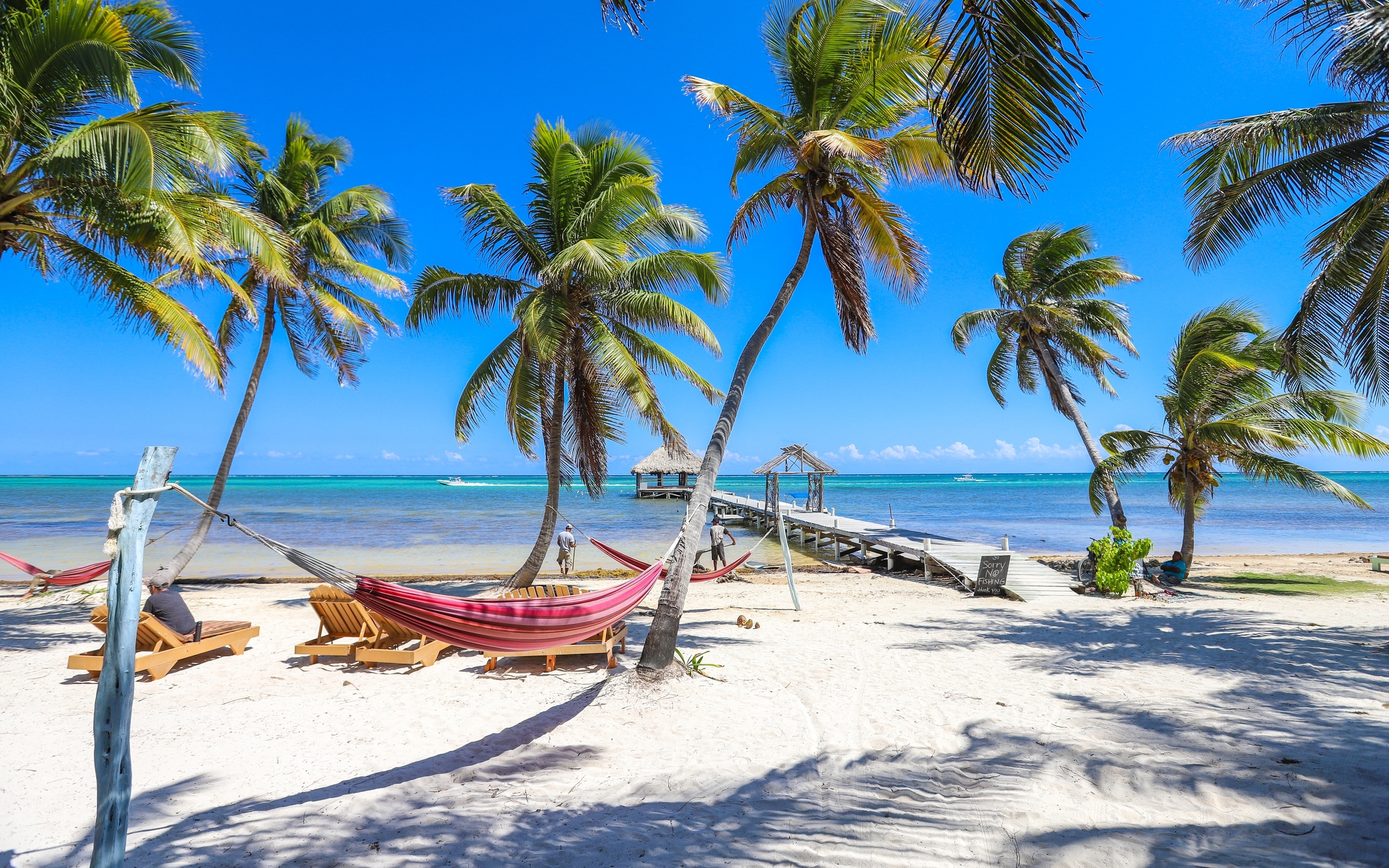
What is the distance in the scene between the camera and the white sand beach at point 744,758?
105 inches

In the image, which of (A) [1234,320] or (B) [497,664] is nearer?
(B) [497,664]

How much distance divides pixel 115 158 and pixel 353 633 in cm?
398

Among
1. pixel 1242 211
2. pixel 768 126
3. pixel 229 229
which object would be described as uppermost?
pixel 768 126

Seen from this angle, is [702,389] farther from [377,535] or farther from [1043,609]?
[377,535]

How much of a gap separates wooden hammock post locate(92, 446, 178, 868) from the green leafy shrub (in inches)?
429

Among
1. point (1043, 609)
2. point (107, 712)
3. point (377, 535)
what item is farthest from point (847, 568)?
point (377, 535)

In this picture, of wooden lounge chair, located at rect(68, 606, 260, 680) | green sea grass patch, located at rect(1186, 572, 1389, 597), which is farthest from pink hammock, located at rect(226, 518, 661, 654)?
green sea grass patch, located at rect(1186, 572, 1389, 597)

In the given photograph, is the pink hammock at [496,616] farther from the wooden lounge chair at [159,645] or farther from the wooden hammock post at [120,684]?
the wooden lounge chair at [159,645]

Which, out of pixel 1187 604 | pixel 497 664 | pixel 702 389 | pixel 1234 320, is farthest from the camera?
pixel 1234 320

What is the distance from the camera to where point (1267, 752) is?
3516 millimetres

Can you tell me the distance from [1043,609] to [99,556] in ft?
60.5

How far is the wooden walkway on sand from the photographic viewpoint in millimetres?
9844

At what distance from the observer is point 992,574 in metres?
9.72

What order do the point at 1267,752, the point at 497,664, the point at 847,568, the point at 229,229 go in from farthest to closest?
the point at 847,568 < the point at 229,229 < the point at 497,664 < the point at 1267,752
